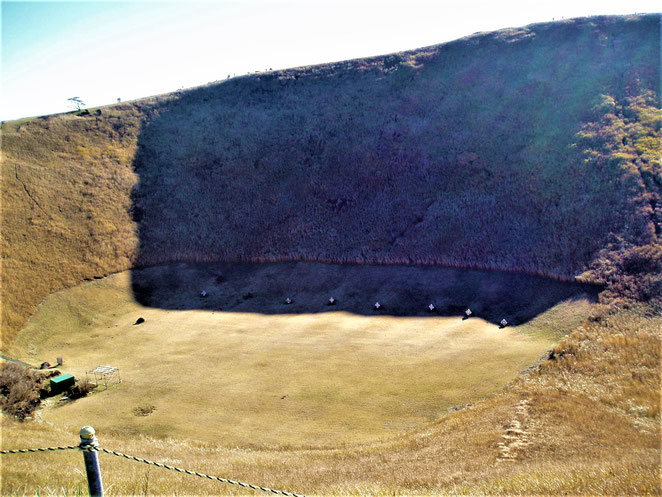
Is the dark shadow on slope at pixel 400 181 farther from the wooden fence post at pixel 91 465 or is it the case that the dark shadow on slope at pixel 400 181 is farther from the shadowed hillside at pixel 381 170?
the wooden fence post at pixel 91 465

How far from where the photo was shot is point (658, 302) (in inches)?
789

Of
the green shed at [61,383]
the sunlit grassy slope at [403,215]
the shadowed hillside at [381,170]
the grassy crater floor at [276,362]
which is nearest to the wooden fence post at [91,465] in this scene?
the sunlit grassy slope at [403,215]

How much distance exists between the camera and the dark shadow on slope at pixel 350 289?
25.7m

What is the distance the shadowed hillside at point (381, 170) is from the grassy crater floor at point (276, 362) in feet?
11.2

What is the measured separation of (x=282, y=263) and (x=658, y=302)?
2407cm

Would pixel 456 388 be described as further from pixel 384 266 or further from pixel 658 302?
pixel 384 266

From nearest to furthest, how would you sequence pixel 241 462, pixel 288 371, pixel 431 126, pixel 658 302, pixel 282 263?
1. pixel 241 462
2. pixel 658 302
3. pixel 288 371
4. pixel 282 263
5. pixel 431 126

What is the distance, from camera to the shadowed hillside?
29.3 metres

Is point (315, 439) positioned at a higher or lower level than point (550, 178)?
lower

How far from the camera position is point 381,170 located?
3950 cm

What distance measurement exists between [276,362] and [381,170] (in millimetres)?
21939

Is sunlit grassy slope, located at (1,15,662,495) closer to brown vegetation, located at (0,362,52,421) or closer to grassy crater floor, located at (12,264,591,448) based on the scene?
grassy crater floor, located at (12,264,591,448)

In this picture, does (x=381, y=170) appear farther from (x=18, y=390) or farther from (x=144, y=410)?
(x=18, y=390)

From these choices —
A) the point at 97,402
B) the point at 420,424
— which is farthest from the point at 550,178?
the point at 97,402
